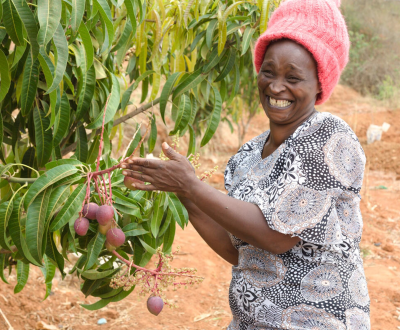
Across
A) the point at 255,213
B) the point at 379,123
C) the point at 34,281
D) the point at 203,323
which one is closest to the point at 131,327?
the point at 203,323

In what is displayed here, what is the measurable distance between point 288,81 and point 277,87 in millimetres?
37

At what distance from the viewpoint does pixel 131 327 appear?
3027 millimetres

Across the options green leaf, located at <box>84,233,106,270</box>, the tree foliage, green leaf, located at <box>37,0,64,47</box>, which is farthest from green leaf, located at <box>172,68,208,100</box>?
green leaf, located at <box>37,0,64,47</box>

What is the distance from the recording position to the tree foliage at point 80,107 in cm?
124

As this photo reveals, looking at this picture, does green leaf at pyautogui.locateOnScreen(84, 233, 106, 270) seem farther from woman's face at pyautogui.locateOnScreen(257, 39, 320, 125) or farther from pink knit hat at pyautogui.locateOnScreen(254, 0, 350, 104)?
pink knit hat at pyautogui.locateOnScreen(254, 0, 350, 104)

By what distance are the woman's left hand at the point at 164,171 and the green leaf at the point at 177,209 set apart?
0.80 feet

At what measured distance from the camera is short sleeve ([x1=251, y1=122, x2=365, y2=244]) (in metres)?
1.22

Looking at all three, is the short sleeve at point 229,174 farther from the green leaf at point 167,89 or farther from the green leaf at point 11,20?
the green leaf at point 11,20

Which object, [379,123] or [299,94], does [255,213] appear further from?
[379,123]

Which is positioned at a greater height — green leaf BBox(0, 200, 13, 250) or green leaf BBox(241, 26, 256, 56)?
green leaf BBox(241, 26, 256, 56)

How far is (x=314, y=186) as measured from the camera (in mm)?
1228

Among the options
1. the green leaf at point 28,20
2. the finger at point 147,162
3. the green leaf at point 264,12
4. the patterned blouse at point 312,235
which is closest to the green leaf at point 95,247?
the finger at point 147,162

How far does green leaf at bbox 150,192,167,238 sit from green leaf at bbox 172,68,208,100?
57cm

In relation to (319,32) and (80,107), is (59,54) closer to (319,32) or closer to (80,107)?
(80,107)
